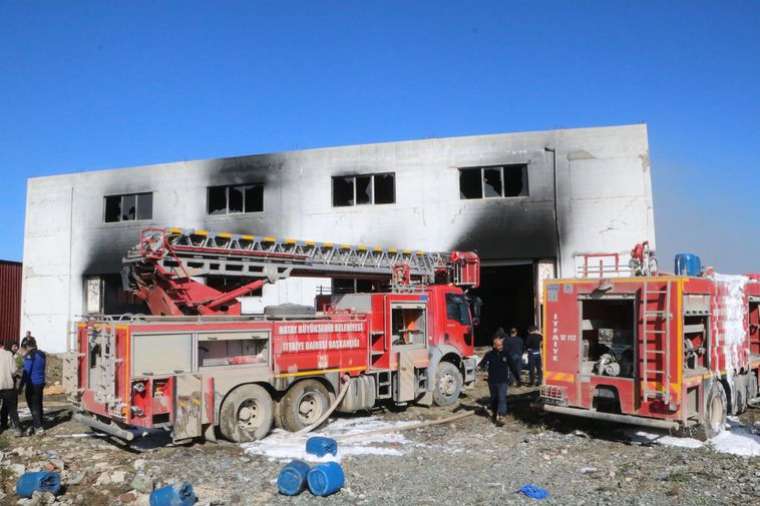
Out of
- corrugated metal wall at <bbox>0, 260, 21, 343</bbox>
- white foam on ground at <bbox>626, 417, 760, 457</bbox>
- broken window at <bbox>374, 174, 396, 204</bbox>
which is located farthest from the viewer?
corrugated metal wall at <bbox>0, 260, 21, 343</bbox>

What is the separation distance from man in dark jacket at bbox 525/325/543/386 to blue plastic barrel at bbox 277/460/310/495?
10771mm

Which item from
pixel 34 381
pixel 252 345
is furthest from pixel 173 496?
pixel 34 381

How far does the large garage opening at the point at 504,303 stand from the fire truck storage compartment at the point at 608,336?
20.6 metres

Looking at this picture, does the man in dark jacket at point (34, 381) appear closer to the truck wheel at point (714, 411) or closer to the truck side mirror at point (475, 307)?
the truck side mirror at point (475, 307)

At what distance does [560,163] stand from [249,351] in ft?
46.6

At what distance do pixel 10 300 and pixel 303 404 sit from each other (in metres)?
23.8

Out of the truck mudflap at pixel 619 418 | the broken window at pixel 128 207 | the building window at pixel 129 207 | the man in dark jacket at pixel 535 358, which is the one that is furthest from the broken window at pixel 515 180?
the broken window at pixel 128 207

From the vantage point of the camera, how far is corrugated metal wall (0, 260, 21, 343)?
96.8 ft

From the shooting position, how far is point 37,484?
7605mm

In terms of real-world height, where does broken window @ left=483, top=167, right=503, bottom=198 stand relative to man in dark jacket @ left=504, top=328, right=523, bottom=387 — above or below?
above

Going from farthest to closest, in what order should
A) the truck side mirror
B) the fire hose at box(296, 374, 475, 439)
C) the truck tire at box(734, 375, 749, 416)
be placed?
the truck side mirror
the truck tire at box(734, 375, 749, 416)
the fire hose at box(296, 374, 475, 439)

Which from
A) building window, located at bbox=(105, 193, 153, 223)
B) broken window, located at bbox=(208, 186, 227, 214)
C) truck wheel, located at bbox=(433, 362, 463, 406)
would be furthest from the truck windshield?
building window, located at bbox=(105, 193, 153, 223)

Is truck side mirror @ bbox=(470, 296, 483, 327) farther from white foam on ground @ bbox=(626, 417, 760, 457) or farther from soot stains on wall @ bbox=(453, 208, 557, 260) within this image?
soot stains on wall @ bbox=(453, 208, 557, 260)

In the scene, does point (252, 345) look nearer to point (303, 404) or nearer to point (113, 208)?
point (303, 404)
